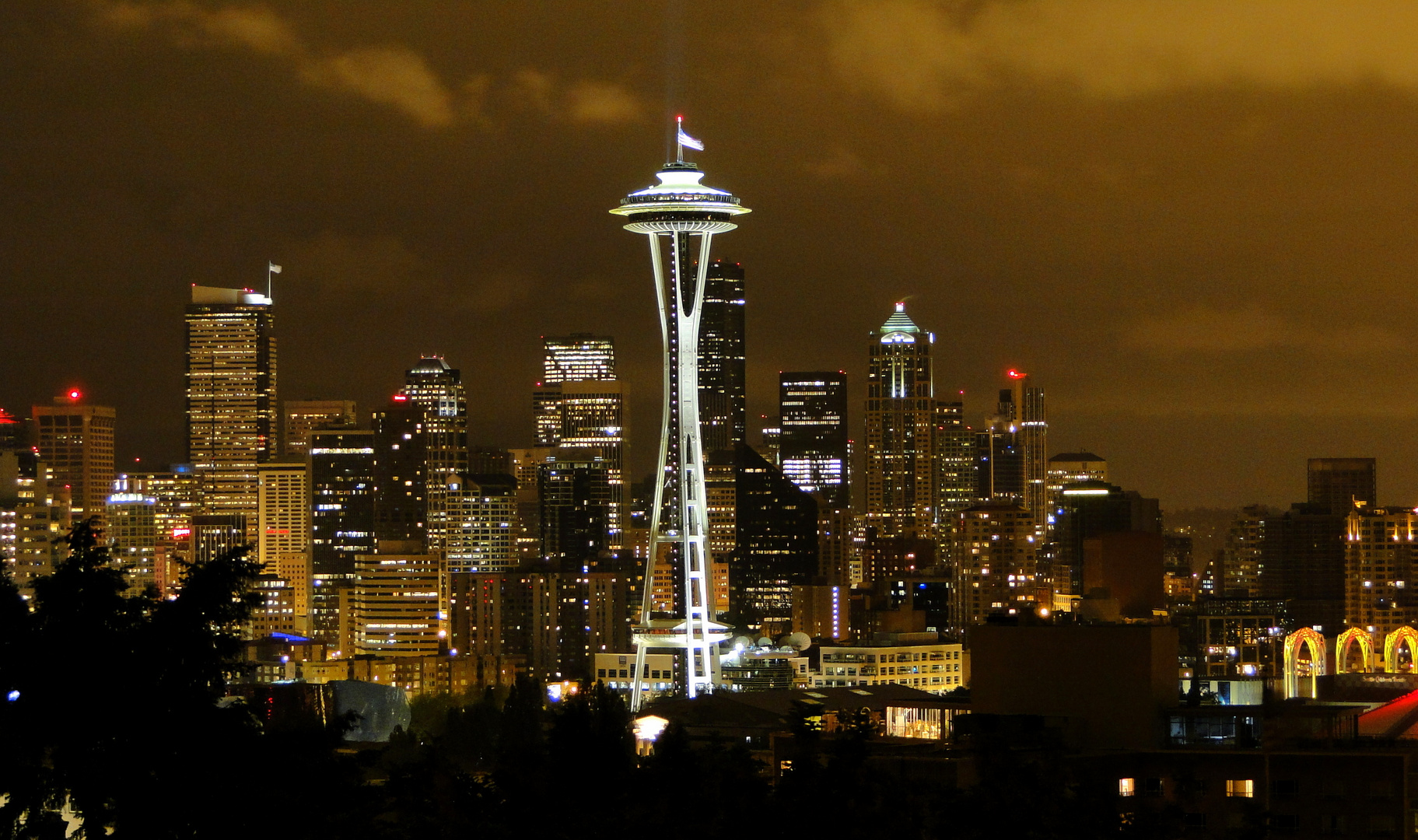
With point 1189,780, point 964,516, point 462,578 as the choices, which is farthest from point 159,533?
point 1189,780

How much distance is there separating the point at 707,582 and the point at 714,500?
76.0 m

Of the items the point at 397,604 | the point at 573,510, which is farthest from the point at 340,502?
the point at 397,604

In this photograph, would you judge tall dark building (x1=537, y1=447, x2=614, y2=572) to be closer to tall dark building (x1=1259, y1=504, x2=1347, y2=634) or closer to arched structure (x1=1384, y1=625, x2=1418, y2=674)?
tall dark building (x1=1259, y1=504, x2=1347, y2=634)

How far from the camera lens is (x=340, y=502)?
193 metres

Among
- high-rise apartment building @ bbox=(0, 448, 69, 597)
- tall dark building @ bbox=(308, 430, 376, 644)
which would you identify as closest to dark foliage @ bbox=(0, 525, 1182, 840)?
high-rise apartment building @ bbox=(0, 448, 69, 597)

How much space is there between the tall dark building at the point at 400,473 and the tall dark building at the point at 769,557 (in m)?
26.5

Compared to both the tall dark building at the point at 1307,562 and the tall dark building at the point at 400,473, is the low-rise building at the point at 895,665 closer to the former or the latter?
the tall dark building at the point at 1307,562

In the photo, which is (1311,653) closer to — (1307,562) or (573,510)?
(1307,562)

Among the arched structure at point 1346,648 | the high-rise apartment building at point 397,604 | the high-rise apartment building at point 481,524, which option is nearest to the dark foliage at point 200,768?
the arched structure at point 1346,648

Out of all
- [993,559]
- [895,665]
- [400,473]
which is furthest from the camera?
[400,473]

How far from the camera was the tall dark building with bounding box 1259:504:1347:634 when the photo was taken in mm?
178750

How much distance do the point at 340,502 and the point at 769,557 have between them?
36.4 m

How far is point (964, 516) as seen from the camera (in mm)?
183125

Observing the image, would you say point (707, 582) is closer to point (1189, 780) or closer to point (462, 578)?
point (462, 578)
